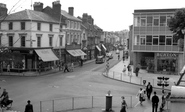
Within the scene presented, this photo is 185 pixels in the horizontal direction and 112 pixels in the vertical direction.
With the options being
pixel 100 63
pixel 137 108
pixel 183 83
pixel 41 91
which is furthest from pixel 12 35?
pixel 183 83

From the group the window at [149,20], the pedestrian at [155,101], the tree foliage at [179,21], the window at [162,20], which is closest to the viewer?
the pedestrian at [155,101]

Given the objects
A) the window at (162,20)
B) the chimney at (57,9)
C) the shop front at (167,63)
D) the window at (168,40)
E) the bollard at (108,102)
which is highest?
the chimney at (57,9)

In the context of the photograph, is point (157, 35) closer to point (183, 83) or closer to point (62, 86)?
point (62, 86)

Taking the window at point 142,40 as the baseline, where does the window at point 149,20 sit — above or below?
above

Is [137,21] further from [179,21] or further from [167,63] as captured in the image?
[179,21]

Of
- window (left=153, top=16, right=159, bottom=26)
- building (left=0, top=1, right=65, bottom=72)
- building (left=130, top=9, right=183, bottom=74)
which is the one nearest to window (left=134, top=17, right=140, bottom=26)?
building (left=130, top=9, right=183, bottom=74)

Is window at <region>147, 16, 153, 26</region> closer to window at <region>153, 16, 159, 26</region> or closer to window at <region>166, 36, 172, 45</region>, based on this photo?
window at <region>153, 16, 159, 26</region>

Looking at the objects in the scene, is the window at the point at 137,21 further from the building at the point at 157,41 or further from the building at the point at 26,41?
the building at the point at 26,41

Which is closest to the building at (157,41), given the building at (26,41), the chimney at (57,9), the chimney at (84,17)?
the building at (26,41)

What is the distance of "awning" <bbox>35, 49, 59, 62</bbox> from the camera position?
3772cm

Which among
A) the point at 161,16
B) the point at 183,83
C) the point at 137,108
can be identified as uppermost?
the point at 161,16

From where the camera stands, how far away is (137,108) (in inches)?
671

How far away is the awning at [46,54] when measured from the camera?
3772 cm

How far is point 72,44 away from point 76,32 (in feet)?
12.7
